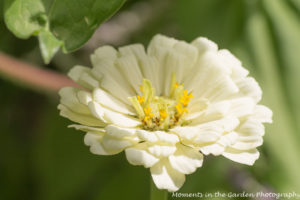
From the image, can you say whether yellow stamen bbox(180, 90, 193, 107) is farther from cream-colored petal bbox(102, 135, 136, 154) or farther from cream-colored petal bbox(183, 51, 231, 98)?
cream-colored petal bbox(102, 135, 136, 154)

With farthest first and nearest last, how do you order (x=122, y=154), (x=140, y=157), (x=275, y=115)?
(x=122, y=154) < (x=275, y=115) < (x=140, y=157)

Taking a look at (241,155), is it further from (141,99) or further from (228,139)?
(141,99)

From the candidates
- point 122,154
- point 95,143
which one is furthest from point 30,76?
point 95,143

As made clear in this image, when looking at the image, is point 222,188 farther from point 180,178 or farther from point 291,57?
point 180,178

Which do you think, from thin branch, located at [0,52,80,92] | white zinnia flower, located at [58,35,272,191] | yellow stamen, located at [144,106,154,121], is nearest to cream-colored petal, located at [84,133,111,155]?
white zinnia flower, located at [58,35,272,191]

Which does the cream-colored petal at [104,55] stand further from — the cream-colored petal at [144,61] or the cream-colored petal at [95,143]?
the cream-colored petal at [95,143]

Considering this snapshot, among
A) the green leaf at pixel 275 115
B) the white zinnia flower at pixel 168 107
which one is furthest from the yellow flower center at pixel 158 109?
the green leaf at pixel 275 115
